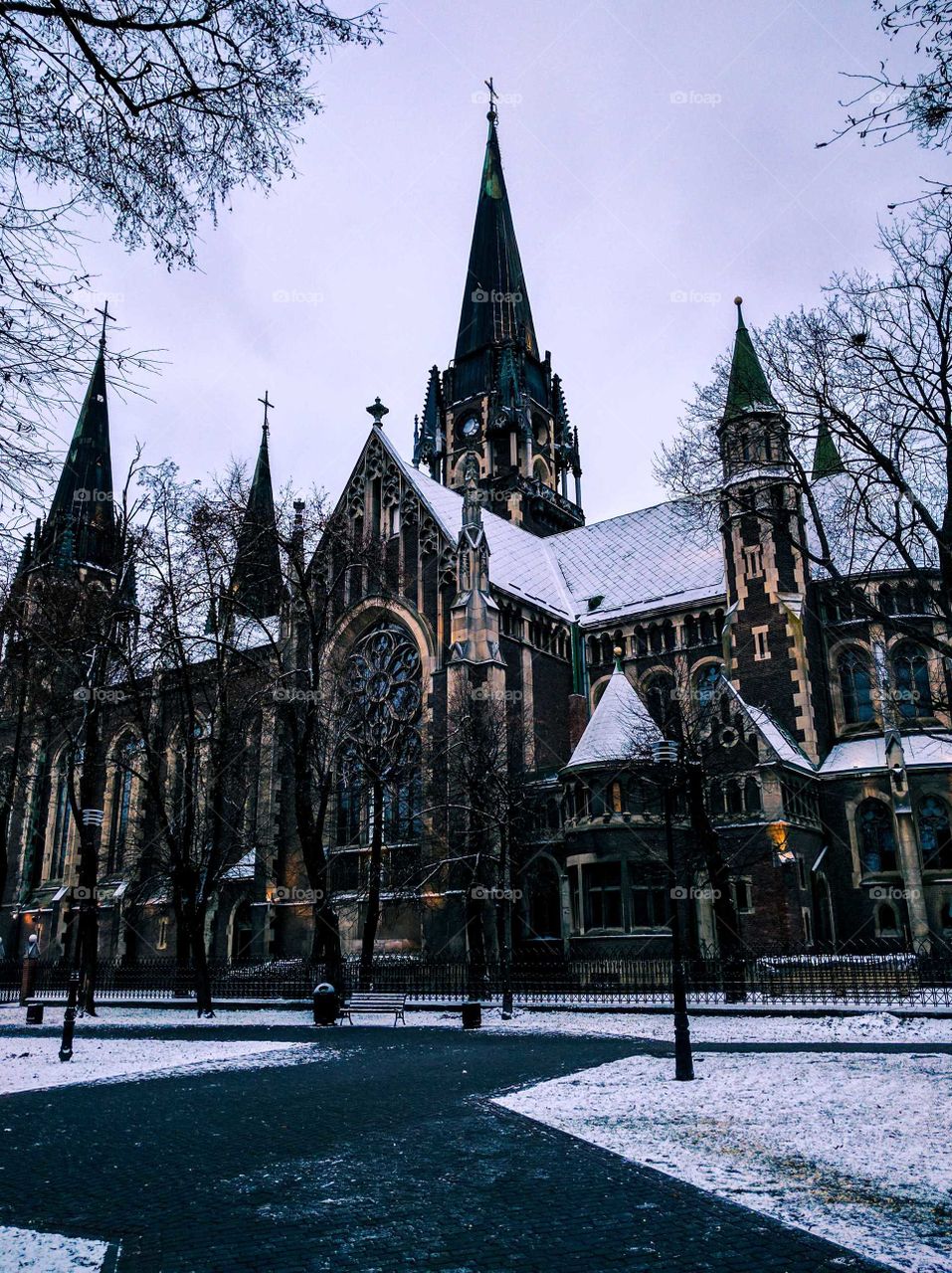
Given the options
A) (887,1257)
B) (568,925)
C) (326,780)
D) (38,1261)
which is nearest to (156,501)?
(326,780)

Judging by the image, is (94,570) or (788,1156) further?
(94,570)

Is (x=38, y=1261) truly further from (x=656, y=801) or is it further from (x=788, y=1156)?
(x=656, y=801)

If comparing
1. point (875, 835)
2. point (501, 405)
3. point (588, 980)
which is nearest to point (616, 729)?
point (588, 980)

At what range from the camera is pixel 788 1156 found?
804 centimetres

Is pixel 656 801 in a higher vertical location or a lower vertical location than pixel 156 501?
lower

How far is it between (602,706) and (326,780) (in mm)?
11696

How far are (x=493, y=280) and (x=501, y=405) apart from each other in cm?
963

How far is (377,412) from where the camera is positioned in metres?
42.8

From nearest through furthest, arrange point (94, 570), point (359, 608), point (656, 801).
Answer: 1. point (656, 801)
2. point (359, 608)
3. point (94, 570)

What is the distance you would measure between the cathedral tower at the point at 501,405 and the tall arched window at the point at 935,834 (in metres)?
27.7

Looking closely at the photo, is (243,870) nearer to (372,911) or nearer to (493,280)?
(372,911)

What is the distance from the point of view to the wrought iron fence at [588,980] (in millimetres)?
22797

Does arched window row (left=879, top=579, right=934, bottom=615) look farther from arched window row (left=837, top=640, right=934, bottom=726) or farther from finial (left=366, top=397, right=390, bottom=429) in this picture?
finial (left=366, top=397, right=390, bottom=429)

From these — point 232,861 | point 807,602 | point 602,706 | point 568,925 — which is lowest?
point 568,925
